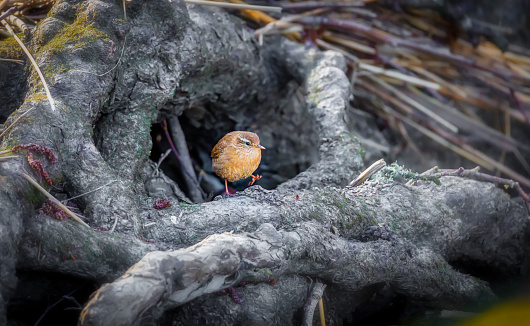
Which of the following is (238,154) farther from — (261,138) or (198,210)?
(261,138)

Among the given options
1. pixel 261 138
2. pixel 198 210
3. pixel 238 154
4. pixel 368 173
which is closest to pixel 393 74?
pixel 261 138

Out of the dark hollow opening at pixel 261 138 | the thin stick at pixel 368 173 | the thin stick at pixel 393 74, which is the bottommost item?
the dark hollow opening at pixel 261 138

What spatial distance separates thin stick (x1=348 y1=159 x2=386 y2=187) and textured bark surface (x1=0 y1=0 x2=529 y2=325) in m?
0.11

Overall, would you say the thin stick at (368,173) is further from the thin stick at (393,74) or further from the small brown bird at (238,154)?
the thin stick at (393,74)

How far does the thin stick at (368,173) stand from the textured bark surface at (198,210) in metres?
0.11

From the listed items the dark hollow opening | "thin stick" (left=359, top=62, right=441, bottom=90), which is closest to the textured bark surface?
the dark hollow opening

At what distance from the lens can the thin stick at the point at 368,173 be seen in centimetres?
312

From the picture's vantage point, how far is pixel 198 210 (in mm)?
2490

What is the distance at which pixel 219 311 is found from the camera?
2201mm

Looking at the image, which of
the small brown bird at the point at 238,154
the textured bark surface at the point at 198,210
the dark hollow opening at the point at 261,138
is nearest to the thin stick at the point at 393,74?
the dark hollow opening at the point at 261,138

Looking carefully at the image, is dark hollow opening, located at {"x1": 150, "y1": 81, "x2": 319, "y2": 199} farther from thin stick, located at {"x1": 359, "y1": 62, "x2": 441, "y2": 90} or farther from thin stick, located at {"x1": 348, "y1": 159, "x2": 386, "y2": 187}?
thin stick, located at {"x1": 359, "y1": 62, "x2": 441, "y2": 90}

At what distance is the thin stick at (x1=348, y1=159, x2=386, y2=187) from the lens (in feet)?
10.2

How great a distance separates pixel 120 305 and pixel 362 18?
4.39 m

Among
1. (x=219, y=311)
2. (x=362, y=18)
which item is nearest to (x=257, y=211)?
(x=219, y=311)
